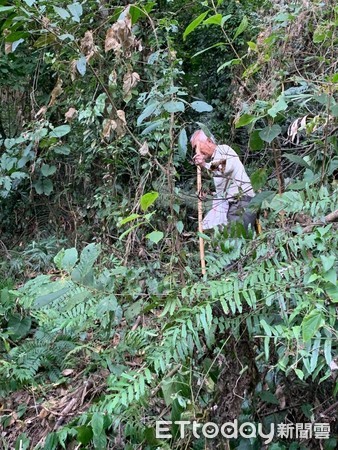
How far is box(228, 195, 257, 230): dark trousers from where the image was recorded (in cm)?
222

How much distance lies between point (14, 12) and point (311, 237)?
4.71 ft

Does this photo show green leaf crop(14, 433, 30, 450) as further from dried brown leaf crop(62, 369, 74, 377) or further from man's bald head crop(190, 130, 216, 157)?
man's bald head crop(190, 130, 216, 157)

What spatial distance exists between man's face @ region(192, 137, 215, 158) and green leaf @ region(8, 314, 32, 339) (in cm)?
169

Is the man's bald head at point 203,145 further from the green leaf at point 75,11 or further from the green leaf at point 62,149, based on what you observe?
the green leaf at point 62,149

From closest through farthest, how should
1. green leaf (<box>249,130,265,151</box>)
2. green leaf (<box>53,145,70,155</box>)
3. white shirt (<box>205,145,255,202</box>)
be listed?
green leaf (<box>249,130,265,151</box>), white shirt (<box>205,145,255,202</box>), green leaf (<box>53,145,70,155</box>)

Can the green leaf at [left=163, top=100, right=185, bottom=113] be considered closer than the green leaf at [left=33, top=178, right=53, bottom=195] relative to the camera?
Yes

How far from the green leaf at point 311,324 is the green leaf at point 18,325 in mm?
2317

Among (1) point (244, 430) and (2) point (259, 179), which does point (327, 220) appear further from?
(1) point (244, 430)

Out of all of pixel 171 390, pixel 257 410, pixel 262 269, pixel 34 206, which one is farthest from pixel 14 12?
pixel 34 206

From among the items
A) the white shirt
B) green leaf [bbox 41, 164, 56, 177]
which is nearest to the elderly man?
the white shirt

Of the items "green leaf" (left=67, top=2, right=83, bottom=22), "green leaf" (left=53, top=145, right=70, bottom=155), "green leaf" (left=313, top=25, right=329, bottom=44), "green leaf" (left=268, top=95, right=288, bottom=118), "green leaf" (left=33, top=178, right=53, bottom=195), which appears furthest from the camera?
"green leaf" (left=33, top=178, right=53, bottom=195)

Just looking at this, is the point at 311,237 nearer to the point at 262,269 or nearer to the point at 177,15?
the point at 262,269

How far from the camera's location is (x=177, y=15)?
4.47m

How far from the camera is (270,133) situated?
193 cm
